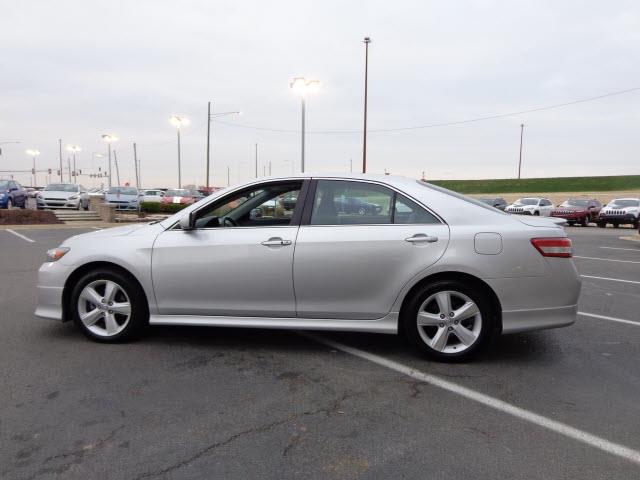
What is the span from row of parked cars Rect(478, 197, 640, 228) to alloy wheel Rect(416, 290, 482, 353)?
2187cm

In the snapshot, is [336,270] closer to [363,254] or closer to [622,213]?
[363,254]

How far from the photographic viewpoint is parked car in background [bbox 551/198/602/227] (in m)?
27.6

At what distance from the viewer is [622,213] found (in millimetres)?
25375

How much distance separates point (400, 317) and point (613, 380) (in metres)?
1.68

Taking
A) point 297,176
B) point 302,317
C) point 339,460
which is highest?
point 297,176

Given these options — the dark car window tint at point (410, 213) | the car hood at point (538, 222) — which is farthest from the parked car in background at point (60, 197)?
the car hood at point (538, 222)

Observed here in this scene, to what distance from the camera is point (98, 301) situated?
445 centimetres

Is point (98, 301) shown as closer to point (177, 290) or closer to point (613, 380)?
point (177, 290)

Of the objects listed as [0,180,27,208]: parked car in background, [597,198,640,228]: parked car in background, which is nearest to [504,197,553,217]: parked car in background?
[597,198,640,228]: parked car in background

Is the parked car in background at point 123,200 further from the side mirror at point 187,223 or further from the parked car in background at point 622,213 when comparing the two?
the parked car in background at point 622,213

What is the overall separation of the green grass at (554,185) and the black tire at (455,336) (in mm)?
78424

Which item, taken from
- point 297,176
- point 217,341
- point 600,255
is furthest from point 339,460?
point 600,255

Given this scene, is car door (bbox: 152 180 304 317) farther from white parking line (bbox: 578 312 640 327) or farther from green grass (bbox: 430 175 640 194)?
green grass (bbox: 430 175 640 194)

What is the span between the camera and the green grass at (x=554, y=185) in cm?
7909
